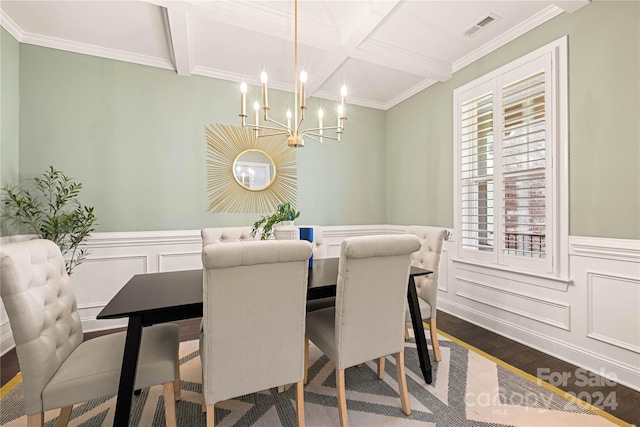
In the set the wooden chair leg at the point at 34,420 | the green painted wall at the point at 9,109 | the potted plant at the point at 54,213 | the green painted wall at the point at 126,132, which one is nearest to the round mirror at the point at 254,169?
the green painted wall at the point at 126,132

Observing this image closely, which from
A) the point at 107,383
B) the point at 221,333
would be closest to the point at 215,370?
the point at 221,333

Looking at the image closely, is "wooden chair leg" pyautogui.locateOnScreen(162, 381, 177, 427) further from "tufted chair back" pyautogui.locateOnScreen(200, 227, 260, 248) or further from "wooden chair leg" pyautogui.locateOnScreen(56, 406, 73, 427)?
"tufted chair back" pyautogui.locateOnScreen(200, 227, 260, 248)

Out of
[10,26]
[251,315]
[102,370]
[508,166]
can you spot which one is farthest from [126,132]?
[508,166]

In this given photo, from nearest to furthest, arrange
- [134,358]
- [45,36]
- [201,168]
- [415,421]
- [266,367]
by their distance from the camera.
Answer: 1. [134,358]
2. [266,367]
3. [415,421]
4. [45,36]
5. [201,168]

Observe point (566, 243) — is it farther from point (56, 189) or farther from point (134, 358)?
point (56, 189)

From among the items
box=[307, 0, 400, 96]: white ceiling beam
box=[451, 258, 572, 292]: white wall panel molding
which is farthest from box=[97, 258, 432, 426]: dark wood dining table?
box=[307, 0, 400, 96]: white ceiling beam

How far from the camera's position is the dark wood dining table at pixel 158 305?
123 centimetres

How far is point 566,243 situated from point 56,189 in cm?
430

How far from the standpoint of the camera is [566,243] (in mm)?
2221

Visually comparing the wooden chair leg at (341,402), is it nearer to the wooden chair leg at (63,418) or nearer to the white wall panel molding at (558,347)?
the wooden chair leg at (63,418)

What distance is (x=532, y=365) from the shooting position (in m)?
2.16

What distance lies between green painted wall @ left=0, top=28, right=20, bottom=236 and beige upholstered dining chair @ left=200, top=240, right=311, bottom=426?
246 cm

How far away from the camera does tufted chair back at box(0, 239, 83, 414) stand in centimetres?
112

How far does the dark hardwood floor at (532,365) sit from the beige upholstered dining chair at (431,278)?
1.85 feet
